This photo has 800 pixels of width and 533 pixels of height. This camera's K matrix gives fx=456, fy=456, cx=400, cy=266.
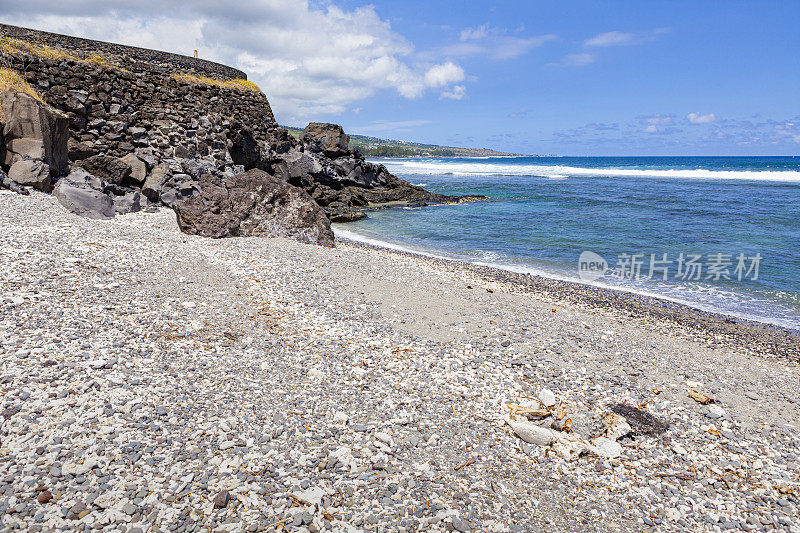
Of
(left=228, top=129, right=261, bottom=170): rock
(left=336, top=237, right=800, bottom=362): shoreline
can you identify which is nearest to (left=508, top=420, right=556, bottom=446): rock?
(left=336, top=237, right=800, bottom=362): shoreline

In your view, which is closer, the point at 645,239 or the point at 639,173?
the point at 645,239

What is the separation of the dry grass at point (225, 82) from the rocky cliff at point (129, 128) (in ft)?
0.28

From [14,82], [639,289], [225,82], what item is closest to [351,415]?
[639,289]

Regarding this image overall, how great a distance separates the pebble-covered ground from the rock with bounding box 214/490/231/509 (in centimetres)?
1

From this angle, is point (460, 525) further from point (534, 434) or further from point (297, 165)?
point (297, 165)

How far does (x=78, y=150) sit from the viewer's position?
15469 mm

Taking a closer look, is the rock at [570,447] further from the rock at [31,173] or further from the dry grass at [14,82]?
the dry grass at [14,82]

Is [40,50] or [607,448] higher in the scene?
[40,50]

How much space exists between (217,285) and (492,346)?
15.4ft

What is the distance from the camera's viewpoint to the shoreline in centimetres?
842

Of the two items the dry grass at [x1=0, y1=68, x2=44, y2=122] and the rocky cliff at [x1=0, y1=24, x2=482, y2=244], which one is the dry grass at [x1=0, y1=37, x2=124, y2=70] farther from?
the dry grass at [x1=0, y1=68, x2=44, y2=122]

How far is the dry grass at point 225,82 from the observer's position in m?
19.8

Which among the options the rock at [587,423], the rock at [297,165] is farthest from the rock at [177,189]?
the rock at [587,423]

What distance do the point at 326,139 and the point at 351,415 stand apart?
3315 cm
